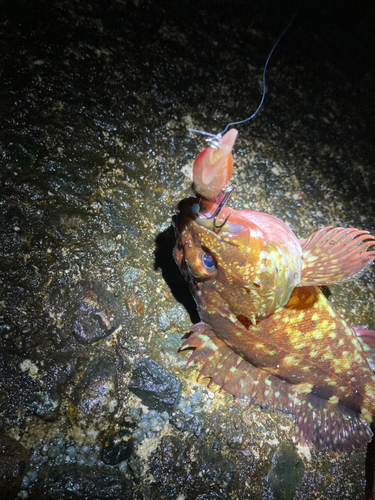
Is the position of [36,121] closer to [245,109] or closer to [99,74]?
[99,74]

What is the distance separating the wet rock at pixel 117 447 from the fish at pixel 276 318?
2.43ft

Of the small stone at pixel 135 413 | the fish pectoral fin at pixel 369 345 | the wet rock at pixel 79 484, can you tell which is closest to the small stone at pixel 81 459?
the wet rock at pixel 79 484

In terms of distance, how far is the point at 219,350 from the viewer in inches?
102

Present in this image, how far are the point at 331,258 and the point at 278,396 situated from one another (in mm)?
1318

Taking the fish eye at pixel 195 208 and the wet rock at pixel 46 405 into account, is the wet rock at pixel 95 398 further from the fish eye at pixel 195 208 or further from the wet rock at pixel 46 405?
the fish eye at pixel 195 208

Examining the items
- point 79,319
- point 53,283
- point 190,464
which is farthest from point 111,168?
point 190,464

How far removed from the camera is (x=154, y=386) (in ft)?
7.86

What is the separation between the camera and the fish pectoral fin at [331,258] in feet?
7.07

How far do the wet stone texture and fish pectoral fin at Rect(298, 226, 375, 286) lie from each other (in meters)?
0.74

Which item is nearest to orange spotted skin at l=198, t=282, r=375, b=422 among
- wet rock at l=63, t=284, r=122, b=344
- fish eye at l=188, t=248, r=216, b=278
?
fish eye at l=188, t=248, r=216, b=278

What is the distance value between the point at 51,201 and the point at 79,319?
3.18 feet

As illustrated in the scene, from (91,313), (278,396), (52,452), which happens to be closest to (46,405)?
(52,452)

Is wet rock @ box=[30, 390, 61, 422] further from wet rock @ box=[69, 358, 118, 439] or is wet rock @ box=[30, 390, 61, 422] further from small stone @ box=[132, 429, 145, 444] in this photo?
small stone @ box=[132, 429, 145, 444]

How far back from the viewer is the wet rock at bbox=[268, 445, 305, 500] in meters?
2.40
